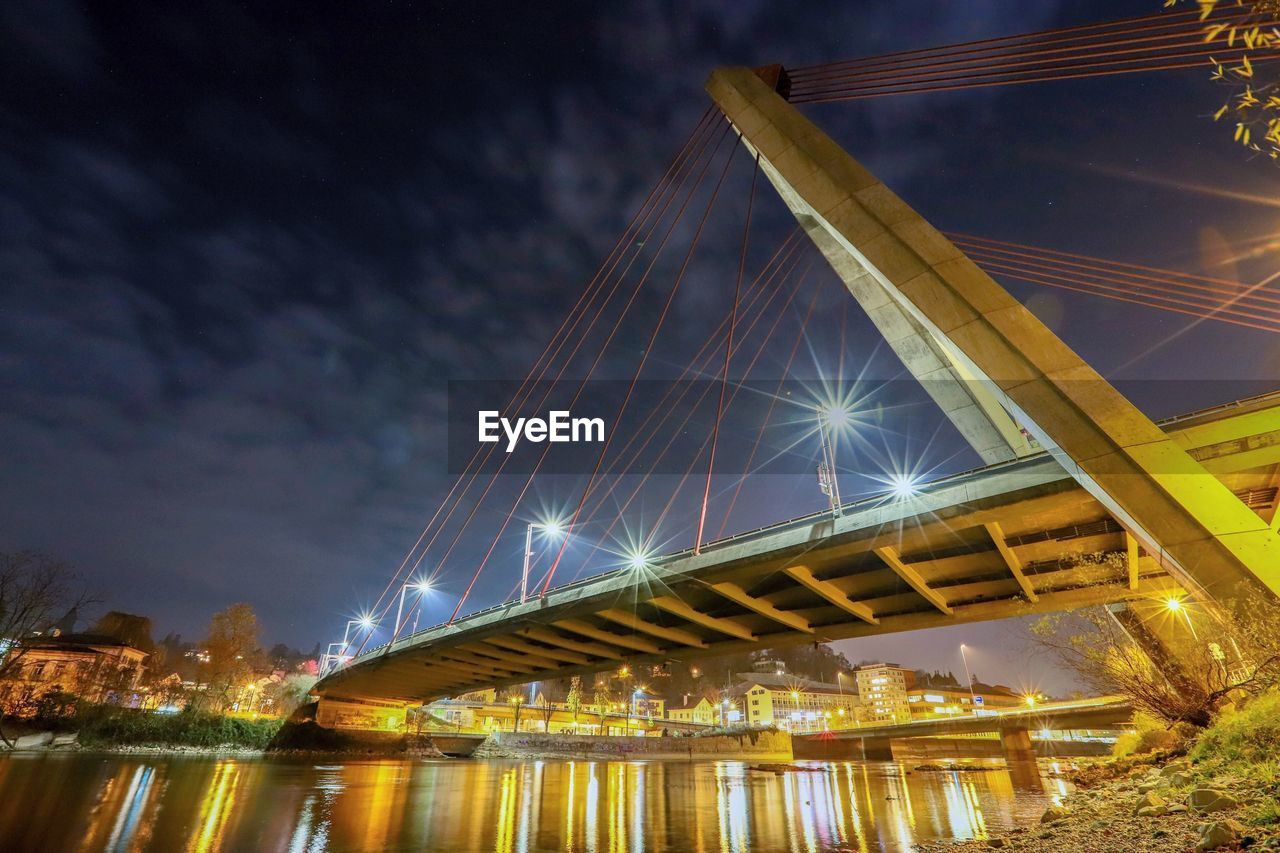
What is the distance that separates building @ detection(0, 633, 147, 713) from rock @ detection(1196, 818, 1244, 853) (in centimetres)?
5063

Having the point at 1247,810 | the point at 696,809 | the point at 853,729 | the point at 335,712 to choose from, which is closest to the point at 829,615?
the point at 696,809

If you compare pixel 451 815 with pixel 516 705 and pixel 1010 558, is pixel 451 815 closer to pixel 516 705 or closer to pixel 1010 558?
pixel 1010 558

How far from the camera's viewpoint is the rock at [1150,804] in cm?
913

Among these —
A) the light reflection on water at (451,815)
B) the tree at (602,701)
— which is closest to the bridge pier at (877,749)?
the light reflection on water at (451,815)

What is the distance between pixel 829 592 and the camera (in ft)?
71.3

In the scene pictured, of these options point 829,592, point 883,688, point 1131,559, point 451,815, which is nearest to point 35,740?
point 451,815

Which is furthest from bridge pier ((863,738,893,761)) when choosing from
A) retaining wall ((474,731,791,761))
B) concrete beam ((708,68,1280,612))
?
concrete beam ((708,68,1280,612))

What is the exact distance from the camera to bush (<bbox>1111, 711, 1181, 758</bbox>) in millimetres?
16547

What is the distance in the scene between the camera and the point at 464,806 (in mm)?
18062

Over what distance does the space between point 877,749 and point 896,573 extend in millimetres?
57281

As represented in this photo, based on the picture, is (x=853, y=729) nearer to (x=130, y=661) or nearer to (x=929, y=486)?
(x=929, y=486)

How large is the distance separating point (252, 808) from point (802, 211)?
26766 millimetres

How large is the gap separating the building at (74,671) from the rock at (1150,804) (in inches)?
1991

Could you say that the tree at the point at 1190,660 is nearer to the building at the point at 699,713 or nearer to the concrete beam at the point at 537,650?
the concrete beam at the point at 537,650
